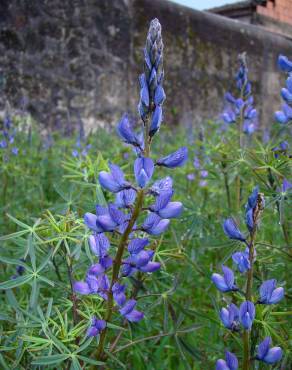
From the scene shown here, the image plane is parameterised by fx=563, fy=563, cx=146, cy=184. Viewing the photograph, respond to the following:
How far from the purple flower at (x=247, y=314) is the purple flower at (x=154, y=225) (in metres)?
0.24

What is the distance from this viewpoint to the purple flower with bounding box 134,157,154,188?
3.76 ft

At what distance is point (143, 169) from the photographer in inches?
45.4

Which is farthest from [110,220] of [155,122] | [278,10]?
[278,10]

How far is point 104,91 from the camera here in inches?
277

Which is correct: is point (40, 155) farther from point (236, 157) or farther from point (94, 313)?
point (94, 313)

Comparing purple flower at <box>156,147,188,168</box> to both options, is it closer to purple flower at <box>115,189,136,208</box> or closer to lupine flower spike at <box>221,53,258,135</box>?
purple flower at <box>115,189,136,208</box>

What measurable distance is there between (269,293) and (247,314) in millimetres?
96

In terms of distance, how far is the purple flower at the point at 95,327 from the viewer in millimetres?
1234

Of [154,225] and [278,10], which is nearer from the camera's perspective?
[154,225]

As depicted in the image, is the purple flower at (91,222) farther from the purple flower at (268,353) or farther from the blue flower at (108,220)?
the purple flower at (268,353)

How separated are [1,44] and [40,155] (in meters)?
2.39

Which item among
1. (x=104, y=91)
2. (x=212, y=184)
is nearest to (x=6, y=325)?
(x=212, y=184)

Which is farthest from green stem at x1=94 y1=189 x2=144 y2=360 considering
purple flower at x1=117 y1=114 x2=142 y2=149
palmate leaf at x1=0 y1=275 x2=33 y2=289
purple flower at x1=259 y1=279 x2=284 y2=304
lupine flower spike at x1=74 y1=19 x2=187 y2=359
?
purple flower at x1=259 y1=279 x2=284 y2=304

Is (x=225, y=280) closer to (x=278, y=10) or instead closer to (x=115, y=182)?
(x=115, y=182)
